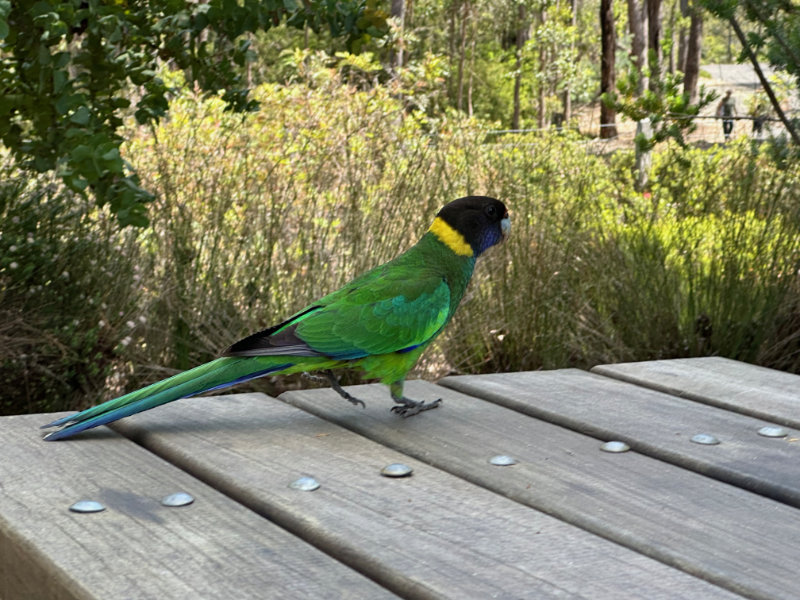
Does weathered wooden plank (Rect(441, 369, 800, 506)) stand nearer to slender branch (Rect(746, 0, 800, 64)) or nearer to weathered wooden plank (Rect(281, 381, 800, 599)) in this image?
weathered wooden plank (Rect(281, 381, 800, 599))

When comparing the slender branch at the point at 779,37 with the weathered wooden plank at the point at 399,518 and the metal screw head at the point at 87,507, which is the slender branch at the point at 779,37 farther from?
the metal screw head at the point at 87,507

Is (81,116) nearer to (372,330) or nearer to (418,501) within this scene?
(372,330)

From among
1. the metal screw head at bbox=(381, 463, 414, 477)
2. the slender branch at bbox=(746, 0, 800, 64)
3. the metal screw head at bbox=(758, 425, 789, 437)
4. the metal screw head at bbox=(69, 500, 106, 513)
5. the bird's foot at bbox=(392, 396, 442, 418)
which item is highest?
the slender branch at bbox=(746, 0, 800, 64)

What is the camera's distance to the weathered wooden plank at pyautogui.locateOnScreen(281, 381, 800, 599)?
3.70 ft

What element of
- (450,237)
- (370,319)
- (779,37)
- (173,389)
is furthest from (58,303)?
(779,37)

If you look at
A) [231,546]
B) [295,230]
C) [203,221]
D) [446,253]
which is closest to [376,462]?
[231,546]

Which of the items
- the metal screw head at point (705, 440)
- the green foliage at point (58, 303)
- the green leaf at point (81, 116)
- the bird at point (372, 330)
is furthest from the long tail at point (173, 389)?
the green foliage at point (58, 303)

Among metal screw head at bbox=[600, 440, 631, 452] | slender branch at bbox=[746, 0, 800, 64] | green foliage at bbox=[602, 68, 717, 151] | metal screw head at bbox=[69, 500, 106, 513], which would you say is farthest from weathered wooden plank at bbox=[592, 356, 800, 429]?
slender branch at bbox=[746, 0, 800, 64]

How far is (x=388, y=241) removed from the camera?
442 cm

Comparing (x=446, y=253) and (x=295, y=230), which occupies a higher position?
(x=446, y=253)

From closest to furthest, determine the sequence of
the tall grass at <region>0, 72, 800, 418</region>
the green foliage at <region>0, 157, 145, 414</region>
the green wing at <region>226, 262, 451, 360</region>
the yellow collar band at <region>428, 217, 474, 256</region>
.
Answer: the green wing at <region>226, 262, 451, 360</region>, the yellow collar band at <region>428, 217, 474, 256</region>, the green foliage at <region>0, 157, 145, 414</region>, the tall grass at <region>0, 72, 800, 418</region>

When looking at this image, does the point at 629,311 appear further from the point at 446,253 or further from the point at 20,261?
the point at 20,261

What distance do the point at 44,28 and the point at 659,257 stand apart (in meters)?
2.66

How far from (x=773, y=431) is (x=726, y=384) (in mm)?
356
